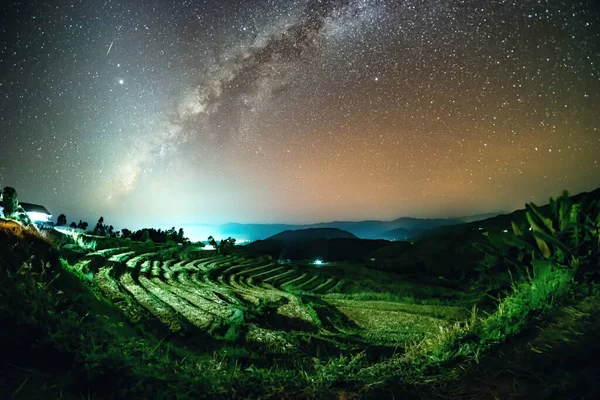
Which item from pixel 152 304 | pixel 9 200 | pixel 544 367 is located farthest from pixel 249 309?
pixel 9 200

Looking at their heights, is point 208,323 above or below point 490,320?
below

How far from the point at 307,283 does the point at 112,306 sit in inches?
460

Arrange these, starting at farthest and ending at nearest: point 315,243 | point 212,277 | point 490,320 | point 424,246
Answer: point 315,243, point 424,246, point 212,277, point 490,320

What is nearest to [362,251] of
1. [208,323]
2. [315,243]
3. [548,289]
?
[315,243]

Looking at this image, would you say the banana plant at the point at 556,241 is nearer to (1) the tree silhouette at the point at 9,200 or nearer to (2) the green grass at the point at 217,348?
(2) the green grass at the point at 217,348

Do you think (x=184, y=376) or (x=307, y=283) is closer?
(x=184, y=376)

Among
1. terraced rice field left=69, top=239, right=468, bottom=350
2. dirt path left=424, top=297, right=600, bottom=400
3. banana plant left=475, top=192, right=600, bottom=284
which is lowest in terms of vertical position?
terraced rice field left=69, top=239, right=468, bottom=350

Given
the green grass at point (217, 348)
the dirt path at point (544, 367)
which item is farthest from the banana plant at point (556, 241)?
the dirt path at point (544, 367)

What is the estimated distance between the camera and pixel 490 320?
3.58m

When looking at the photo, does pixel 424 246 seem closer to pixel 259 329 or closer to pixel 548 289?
pixel 259 329

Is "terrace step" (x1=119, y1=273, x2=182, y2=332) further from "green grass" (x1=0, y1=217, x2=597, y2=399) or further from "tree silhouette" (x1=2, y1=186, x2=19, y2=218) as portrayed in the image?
"tree silhouette" (x1=2, y1=186, x2=19, y2=218)

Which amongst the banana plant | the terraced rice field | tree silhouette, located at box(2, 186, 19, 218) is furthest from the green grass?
tree silhouette, located at box(2, 186, 19, 218)

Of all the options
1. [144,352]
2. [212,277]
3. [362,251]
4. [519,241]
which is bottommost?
[362,251]

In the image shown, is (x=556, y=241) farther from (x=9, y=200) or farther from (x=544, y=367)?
(x=9, y=200)
